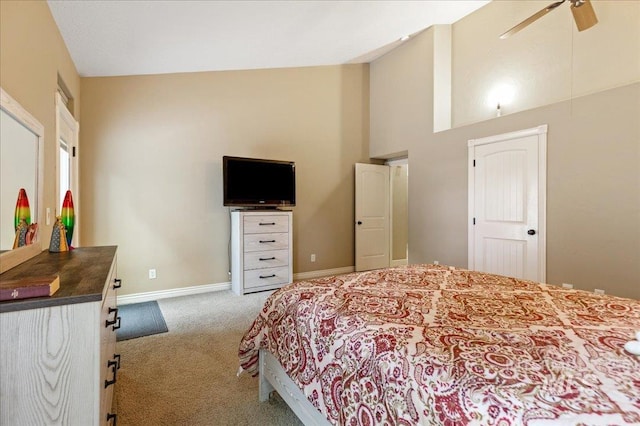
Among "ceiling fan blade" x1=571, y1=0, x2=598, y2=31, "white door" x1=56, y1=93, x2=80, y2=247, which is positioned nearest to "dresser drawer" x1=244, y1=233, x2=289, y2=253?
"white door" x1=56, y1=93, x2=80, y2=247

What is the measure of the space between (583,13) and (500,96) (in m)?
1.94

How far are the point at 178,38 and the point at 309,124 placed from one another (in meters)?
2.34

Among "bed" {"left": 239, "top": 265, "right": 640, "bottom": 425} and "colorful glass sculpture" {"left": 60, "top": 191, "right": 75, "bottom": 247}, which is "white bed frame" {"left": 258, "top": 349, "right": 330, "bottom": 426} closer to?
"bed" {"left": 239, "top": 265, "right": 640, "bottom": 425}

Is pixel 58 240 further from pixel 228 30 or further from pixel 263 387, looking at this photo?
pixel 228 30

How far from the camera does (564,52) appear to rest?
3.54 meters

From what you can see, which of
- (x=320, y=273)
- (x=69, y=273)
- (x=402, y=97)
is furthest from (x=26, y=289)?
(x=402, y=97)

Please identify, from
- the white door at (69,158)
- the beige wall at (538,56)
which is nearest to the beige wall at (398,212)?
the beige wall at (538,56)

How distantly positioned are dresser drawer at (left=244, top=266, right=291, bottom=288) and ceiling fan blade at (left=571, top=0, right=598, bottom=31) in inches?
150

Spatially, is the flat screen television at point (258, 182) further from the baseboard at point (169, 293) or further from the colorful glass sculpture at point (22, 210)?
the colorful glass sculpture at point (22, 210)

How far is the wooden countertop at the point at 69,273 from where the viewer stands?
0.92 m

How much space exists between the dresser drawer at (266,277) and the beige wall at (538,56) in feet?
10.8

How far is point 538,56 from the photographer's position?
3787 mm

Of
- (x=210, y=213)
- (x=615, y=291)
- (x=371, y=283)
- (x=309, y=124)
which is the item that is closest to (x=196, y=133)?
(x=210, y=213)

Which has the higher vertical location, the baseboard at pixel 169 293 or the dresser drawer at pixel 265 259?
the dresser drawer at pixel 265 259
